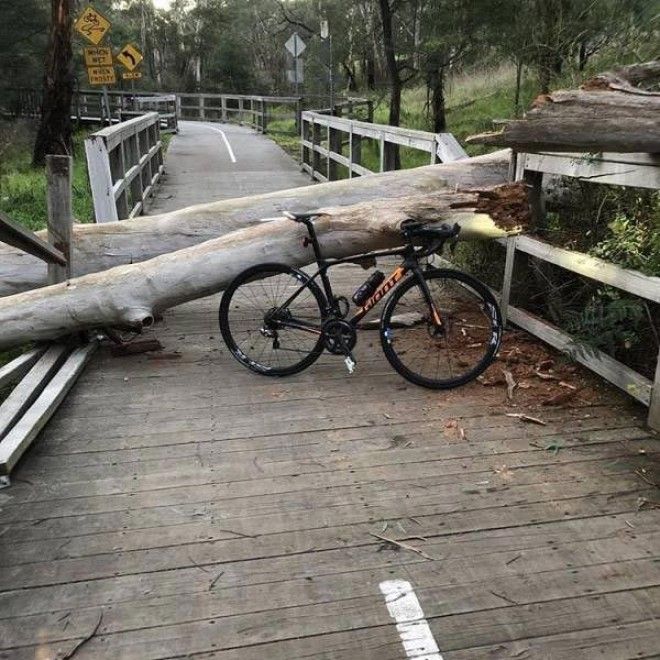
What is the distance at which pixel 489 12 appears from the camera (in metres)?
15.5

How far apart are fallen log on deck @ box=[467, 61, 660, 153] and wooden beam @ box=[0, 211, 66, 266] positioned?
2964mm

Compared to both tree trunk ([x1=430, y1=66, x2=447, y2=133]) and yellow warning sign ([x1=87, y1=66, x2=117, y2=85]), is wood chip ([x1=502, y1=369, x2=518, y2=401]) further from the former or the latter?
tree trunk ([x1=430, y1=66, x2=447, y2=133])

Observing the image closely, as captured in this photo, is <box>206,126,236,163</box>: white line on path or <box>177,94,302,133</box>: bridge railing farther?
<box>177,94,302,133</box>: bridge railing

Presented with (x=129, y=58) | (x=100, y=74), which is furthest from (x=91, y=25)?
(x=129, y=58)

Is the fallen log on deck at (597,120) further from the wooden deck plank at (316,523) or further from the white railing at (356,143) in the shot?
the white railing at (356,143)

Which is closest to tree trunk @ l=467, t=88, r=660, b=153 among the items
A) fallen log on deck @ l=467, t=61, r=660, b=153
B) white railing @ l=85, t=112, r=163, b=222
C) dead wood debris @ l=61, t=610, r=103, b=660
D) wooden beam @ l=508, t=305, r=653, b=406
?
fallen log on deck @ l=467, t=61, r=660, b=153

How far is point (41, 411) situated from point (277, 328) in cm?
156

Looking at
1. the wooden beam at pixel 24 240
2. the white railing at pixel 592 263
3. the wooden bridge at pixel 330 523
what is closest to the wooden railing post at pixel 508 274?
the white railing at pixel 592 263

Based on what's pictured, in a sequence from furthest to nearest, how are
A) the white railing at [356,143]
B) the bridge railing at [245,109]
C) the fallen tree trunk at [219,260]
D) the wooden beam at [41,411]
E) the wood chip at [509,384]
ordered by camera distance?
1. the bridge railing at [245,109]
2. the white railing at [356,143]
3. the fallen tree trunk at [219,260]
4. the wood chip at [509,384]
5. the wooden beam at [41,411]

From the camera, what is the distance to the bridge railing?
2672 centimetres

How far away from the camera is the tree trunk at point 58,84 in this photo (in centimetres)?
1706

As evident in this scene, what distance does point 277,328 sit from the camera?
474cm

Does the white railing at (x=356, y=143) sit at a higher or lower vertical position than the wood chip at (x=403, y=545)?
higher

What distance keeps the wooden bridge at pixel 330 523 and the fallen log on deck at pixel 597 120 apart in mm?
1448
